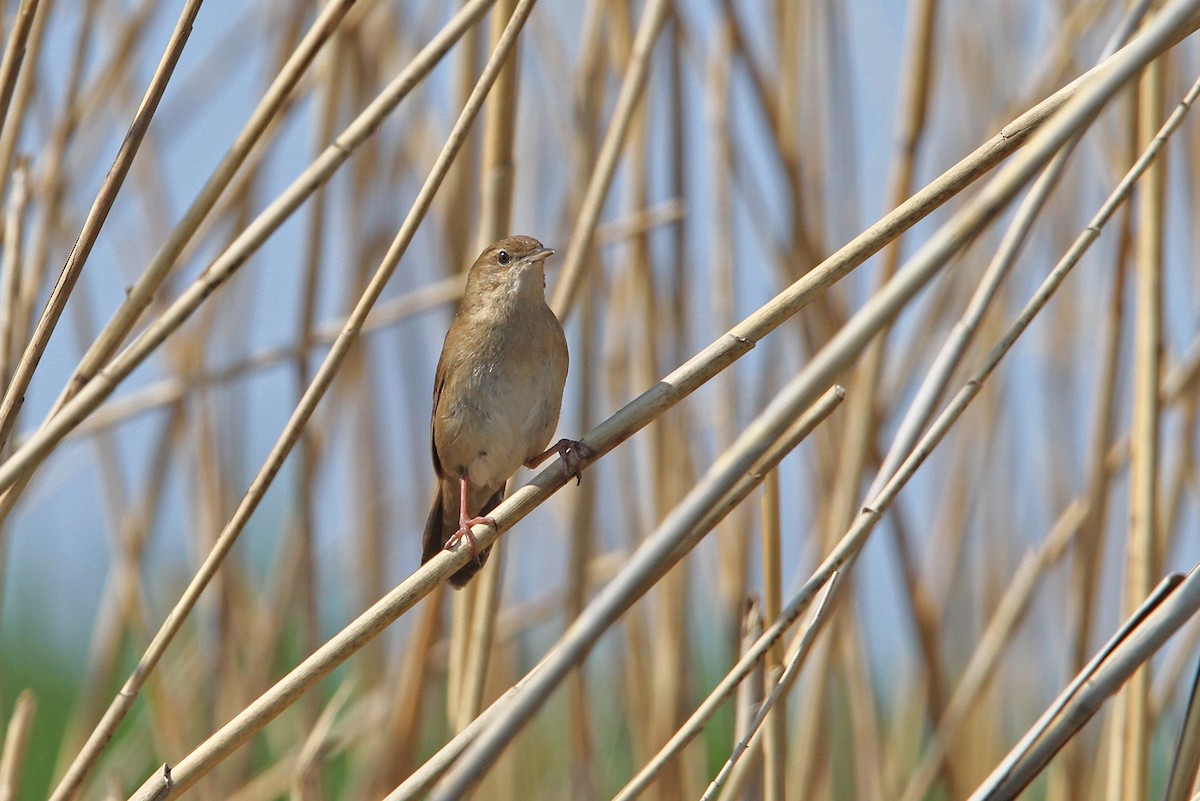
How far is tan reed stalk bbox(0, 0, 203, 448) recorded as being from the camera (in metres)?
1.53

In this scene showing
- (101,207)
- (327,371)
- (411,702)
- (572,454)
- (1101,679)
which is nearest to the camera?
(1101,679)

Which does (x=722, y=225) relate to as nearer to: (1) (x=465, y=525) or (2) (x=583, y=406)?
(2) (x=583, y=406)

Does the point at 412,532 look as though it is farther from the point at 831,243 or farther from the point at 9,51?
the point at 9,51

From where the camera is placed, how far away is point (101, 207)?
1.54 meters

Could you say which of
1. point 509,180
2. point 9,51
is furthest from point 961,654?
point 9,51

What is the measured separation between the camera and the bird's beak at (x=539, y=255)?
2.67 m

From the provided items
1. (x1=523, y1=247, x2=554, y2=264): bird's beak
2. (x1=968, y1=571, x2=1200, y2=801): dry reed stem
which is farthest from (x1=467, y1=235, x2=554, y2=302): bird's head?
(x1=968, y1=571, x2=1200, y2=801): dry reed stem

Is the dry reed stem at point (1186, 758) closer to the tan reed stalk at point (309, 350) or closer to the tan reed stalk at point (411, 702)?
the tan reed stalk at point (411, 702)

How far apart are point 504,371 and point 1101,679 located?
155 cm

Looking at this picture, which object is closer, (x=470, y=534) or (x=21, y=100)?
(x=21, y=100)

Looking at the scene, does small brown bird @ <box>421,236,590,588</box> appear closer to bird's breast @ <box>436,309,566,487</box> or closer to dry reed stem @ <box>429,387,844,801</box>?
bird's breast @ <box>436,309,566,487</box>

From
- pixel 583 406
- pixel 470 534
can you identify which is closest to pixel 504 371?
pixel 583 406

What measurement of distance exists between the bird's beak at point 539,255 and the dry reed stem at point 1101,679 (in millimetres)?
1539

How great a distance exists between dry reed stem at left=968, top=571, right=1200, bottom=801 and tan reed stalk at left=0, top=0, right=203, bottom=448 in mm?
1337
